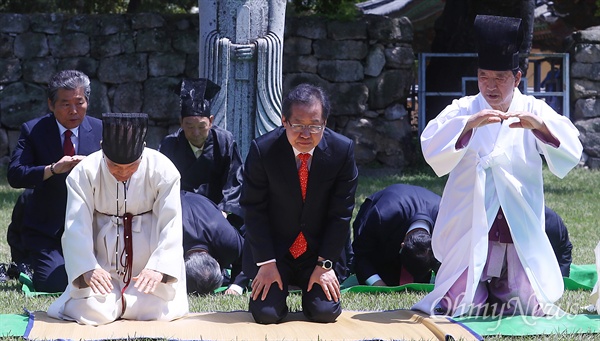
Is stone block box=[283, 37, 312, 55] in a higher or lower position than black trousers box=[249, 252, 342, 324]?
higher

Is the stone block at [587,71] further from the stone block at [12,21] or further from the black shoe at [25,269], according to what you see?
the black shoe at [25,269]

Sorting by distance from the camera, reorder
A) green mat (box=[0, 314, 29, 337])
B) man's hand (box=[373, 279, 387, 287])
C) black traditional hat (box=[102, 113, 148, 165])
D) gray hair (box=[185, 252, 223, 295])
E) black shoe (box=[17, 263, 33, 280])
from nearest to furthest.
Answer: green mat (box=[0, 314, 29, 337]) → black traditional hat (box=[102, 113, 148, 165]) → gray hair (box=[185, 252, 223, 295]) → man's hand (box=[373, 279, 387, 287]) → black shoe (box=[17, 263, 33, 280])

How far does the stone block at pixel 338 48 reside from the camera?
11.1m

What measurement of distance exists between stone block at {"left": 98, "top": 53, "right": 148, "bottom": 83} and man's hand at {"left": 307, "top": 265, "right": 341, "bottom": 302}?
695 centimetres

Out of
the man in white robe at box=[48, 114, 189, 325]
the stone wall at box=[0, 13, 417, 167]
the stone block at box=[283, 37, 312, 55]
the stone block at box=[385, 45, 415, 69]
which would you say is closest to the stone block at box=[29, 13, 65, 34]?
the stone wall at box=[0, 13, 417, 167]

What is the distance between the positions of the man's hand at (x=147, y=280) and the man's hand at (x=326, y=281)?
756 millimetres

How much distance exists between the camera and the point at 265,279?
4.50 meters

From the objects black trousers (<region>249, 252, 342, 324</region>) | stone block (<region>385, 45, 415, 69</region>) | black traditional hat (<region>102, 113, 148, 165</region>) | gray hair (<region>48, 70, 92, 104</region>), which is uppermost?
stone block (<region>385, 45, 415, 69</region>)

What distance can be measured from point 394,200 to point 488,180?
1183mm

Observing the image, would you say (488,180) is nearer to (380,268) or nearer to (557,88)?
(380,268)

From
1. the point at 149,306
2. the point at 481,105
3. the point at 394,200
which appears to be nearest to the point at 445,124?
the point at 481,105

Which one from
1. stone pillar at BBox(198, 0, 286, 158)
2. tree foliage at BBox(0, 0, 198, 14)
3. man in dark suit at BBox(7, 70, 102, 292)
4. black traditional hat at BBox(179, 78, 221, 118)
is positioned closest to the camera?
man in dark suit at BBox(7, 70, 102, 292)

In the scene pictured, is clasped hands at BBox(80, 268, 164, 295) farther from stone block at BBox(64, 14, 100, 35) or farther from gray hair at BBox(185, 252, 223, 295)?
stone block at BBox(64, 14, 100, 35)

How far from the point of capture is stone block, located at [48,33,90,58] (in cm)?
1096
